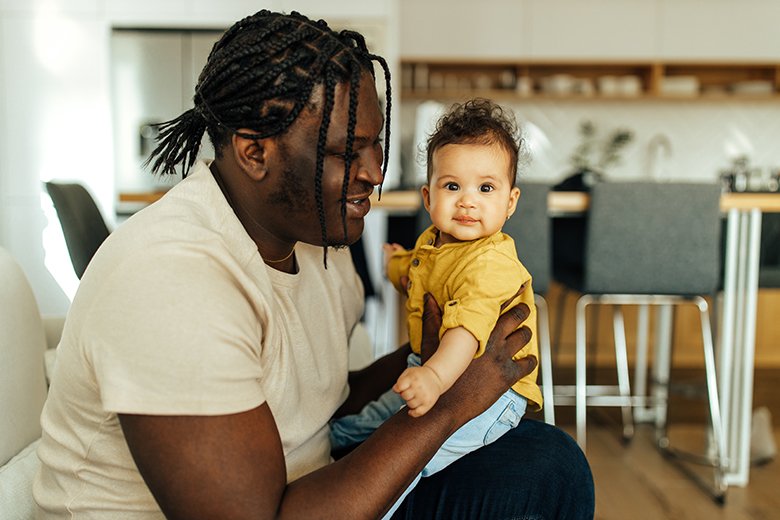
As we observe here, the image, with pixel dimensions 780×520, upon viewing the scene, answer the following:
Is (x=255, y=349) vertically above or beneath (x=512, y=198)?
beneath

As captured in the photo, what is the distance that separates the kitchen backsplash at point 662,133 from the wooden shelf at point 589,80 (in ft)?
0.47

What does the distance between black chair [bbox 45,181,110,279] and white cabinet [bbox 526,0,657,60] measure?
359cm

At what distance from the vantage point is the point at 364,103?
0.93m

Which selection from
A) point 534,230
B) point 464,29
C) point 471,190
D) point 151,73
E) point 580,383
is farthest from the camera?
point 464,29

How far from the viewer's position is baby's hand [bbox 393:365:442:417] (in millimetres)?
880

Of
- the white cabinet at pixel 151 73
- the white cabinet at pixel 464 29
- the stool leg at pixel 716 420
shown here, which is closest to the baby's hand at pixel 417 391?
the stool leg at pixel 716 420

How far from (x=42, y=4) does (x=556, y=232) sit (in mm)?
2993

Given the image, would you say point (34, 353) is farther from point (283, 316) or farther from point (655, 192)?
point (655, 192)

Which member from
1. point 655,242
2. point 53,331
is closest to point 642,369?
point 655,242

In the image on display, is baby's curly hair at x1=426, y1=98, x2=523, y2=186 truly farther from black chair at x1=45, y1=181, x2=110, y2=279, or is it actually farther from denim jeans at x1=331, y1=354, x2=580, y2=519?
black chair at x1=45, y1=181, x2=110, y2=279

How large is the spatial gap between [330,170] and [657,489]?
203 centimetres

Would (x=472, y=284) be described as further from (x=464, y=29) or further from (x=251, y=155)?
(x=464, y=29)

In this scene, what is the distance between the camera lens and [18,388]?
3.71ft

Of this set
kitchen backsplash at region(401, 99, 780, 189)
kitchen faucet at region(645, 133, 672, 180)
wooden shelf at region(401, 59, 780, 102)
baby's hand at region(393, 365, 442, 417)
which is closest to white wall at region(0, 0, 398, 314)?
wooden shelf at region(401, 59, 780, 102)
